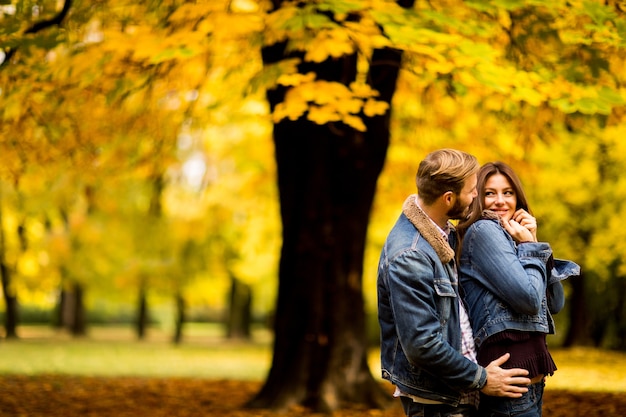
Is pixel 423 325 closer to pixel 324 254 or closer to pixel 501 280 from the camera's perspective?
pixel 501 280

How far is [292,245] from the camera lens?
8.32 metres

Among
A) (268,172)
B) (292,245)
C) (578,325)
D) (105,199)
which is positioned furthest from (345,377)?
(578,325)

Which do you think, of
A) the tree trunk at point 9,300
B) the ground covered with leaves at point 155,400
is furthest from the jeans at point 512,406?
the tree trunk at point 9,300

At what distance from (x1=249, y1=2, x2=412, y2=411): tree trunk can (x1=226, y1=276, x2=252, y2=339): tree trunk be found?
21379mm

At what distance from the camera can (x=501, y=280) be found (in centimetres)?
295

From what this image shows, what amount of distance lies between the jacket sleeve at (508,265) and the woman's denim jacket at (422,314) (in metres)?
0.13

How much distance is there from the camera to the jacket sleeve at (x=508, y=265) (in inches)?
115

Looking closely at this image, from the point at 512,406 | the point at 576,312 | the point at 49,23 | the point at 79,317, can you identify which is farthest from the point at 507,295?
the point at 79,317

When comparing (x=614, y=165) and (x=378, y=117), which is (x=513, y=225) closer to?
(x=378, y=117)

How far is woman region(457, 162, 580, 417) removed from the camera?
9.70 feet

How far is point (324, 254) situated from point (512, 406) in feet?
17.4

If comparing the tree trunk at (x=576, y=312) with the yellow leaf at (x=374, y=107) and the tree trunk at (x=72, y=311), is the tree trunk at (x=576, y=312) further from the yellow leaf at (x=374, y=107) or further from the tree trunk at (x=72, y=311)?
the yellow leaf at (x=374, y=107)

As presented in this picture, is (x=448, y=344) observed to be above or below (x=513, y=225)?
below

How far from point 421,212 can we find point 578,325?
2104 centimetres
